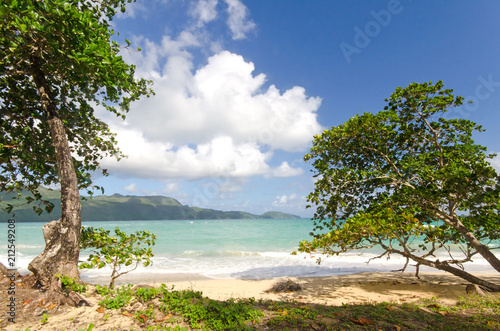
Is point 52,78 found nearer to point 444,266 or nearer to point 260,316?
point 260,316

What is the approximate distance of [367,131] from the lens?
892 cm

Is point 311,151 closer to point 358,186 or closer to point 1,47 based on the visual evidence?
point 358,186

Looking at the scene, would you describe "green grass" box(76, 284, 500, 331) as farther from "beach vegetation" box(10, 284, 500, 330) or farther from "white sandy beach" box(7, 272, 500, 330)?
"white sandy beach" box(7, 272, 500, 330)

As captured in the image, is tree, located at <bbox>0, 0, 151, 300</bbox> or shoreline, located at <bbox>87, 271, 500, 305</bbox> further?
shoreline, located at <bbox>87, 271, 500, 305</bbox>

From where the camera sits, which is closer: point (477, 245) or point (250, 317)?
point (250, 317)

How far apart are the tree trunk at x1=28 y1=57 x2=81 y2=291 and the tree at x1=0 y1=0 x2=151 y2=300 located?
0.06 ft

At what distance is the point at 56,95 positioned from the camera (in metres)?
6.95

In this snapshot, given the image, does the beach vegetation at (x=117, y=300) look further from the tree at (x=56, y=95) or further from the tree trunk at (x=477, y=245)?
the tree trunk at (x=477, y=245)

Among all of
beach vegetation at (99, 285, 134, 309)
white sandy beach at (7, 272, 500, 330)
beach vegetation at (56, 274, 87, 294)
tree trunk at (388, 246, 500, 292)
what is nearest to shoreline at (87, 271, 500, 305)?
white sandy beach at (7, 272, 500, 330)

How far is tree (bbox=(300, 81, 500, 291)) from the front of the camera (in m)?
6.86

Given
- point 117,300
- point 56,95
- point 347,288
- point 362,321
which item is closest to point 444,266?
point 347,288

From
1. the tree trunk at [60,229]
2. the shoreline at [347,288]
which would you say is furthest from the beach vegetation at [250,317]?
the shoreline at [347,288]

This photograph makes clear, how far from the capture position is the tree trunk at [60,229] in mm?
4949

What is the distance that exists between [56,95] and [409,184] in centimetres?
1142
